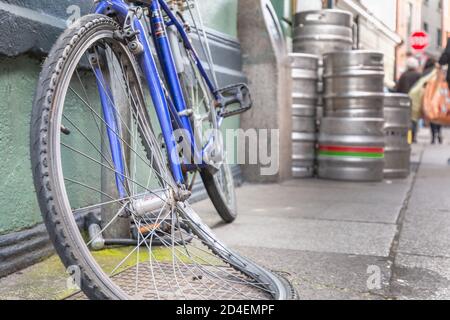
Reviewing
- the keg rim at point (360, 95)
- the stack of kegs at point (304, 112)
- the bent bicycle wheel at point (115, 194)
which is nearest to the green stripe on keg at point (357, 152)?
the stack of kegs at point (304, 112)

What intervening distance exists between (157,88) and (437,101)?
23.1 feet

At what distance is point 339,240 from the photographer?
9.73ft

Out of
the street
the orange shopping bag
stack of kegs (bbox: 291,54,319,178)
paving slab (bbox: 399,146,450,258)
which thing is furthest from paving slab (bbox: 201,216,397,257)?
the orange shopping bag

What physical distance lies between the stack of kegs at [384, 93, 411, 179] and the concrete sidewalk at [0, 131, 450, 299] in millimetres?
717

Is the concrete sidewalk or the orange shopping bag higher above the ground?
the orange shopping bag

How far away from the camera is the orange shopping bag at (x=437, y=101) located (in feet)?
27.1

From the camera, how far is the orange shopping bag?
8.26m

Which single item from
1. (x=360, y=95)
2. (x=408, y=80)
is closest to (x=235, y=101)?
(x=360, y=95)

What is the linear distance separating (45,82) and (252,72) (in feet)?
12.3

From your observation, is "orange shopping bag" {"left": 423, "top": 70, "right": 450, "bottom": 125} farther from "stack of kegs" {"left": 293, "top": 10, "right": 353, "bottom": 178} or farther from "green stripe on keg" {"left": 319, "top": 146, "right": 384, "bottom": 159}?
"green stripe on keg" {"left": 319, "top": 146, "right": 384, "bottom": 159}

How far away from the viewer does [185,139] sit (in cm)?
258

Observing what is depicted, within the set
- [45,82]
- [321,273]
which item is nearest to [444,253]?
[321,273]

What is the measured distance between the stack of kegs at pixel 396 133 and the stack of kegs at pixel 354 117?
0.29 m

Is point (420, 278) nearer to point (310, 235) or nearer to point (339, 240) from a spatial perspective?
point (339, 240)
